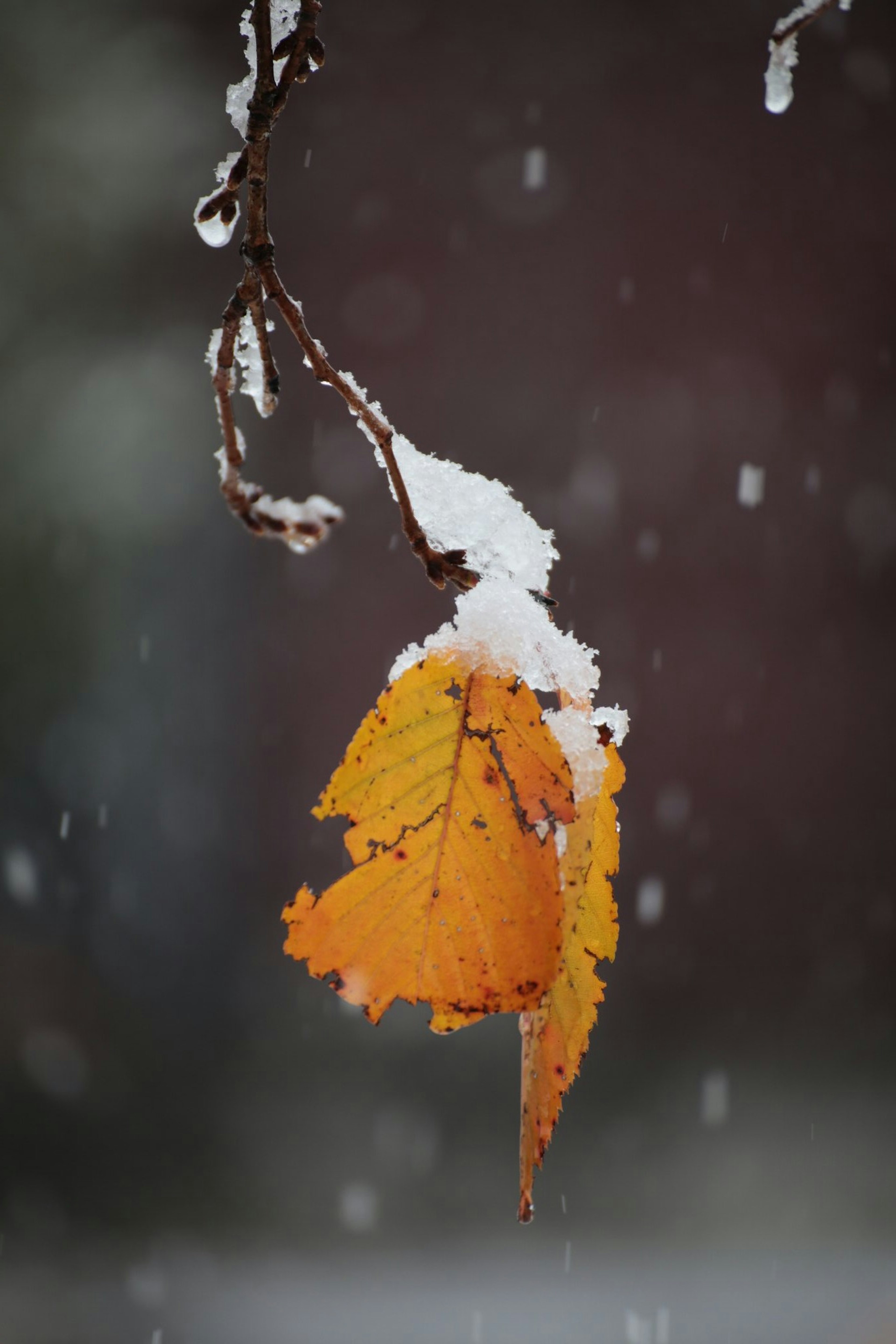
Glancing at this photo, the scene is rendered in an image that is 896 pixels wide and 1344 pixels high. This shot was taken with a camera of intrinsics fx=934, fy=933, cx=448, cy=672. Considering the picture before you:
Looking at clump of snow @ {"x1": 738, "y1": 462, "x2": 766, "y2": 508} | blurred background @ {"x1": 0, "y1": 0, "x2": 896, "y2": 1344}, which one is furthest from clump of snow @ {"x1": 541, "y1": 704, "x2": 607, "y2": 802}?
clump of snow @ {"x1": 738, "y1": 462, "x2": 766, "y2": 508}

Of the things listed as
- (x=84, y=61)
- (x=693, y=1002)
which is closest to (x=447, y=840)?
(x=693, y=1002)

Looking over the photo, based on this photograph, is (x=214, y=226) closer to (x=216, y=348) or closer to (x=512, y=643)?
(x=216, y=348)

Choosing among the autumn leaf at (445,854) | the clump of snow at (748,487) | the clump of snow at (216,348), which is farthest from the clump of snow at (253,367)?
the clump of snow at (748,487)

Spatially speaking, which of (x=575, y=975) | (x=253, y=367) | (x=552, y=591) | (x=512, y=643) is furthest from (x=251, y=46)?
(x=552, y=591)

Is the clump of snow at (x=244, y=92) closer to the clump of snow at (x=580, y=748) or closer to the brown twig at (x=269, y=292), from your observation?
the brown twig at (x=269, y=292)

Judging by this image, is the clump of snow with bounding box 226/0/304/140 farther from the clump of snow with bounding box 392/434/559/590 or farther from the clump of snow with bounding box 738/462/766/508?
the clump of snow with bounding box 738/462/766/508

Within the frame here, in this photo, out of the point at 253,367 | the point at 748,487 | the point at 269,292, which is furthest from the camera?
the point at 748,487

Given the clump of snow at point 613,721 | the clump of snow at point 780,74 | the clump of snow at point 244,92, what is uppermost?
the clump of snow at point 780,74
